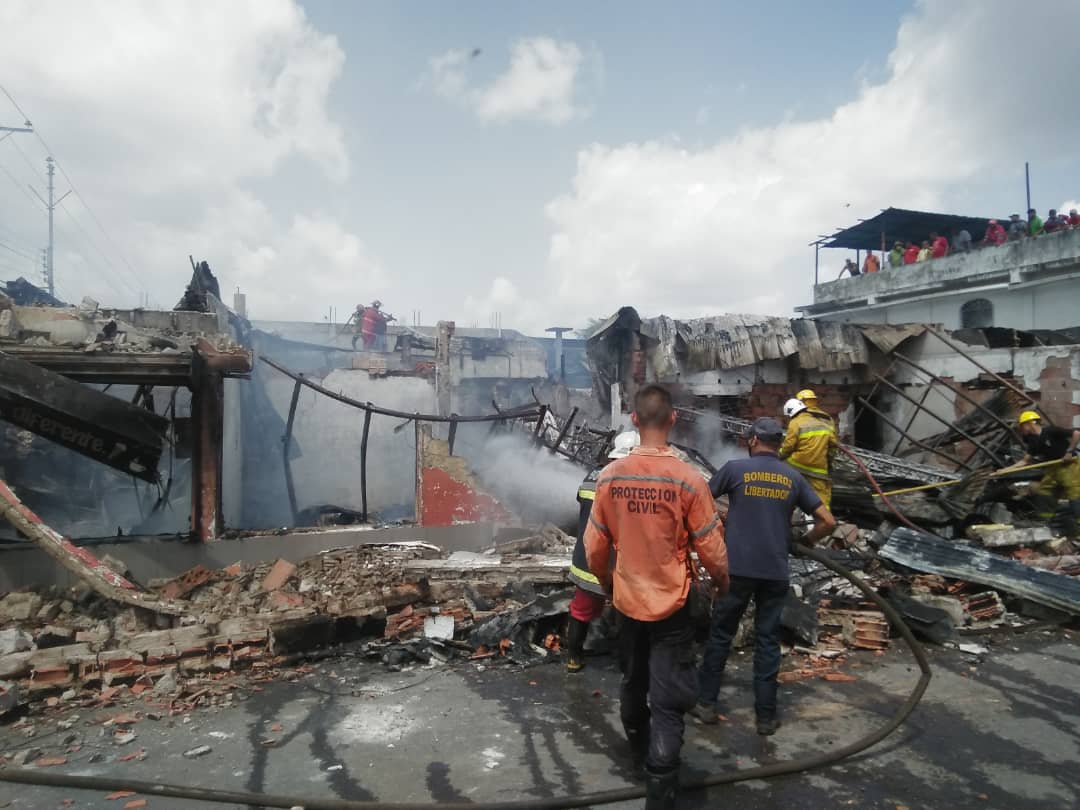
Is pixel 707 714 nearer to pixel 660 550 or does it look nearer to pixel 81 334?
pixel 660 550

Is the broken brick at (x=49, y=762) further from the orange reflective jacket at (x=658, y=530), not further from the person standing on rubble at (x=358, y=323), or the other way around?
the person standing on rubble at (x=358, y=323)

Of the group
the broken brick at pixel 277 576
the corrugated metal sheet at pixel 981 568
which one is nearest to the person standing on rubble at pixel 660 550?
the broken brick at pixel 277 576

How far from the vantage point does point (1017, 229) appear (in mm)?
21828

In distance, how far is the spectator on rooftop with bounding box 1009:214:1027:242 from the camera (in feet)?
70.5

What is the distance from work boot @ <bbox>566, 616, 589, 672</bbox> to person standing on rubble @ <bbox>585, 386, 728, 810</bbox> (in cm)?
194

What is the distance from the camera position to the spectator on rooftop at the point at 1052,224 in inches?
807

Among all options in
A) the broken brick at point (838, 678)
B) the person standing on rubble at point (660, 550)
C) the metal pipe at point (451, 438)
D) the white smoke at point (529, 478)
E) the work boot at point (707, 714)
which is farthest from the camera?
the white smoke at point (529, 478)

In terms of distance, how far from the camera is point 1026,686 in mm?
4504

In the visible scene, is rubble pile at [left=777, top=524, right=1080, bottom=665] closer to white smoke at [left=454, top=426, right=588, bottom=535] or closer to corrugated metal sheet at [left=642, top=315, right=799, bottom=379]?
white smoke at [left=454, top=426, right=588, bottom=535]

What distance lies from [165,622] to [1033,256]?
24263 mm

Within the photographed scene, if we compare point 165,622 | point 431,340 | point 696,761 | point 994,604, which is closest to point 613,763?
point 696,761

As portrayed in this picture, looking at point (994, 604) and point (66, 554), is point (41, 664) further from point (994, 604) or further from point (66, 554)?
point (994, 604)

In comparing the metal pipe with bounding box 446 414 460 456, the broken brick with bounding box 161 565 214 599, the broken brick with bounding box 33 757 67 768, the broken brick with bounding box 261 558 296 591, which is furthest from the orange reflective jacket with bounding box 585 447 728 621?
the metal pipe with bounding box 446 414 460 456

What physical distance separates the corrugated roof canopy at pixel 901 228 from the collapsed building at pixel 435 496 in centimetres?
1188
